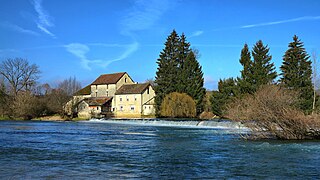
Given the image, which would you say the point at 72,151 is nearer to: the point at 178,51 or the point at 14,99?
the point at 178,51

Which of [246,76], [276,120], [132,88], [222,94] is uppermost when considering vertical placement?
[132,88]

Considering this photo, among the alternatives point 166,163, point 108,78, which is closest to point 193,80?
point 108,78

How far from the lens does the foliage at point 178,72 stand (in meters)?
59.1

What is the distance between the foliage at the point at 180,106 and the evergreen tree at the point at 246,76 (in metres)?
8.58

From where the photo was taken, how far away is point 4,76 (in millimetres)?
68562

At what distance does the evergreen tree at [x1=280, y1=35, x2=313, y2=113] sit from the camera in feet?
151

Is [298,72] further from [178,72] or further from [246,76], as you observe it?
[178,72]

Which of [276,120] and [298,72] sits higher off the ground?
[298,72]

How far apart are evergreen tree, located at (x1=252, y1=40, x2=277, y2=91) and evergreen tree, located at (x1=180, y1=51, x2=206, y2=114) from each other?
1114cm

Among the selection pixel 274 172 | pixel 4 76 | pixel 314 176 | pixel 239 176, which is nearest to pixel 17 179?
pixel 239 176

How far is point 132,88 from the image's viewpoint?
244 ft

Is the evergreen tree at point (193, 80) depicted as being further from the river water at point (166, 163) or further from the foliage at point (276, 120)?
the river water at point (166, 163)

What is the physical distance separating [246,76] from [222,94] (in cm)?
534

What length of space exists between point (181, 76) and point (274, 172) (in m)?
48.0
